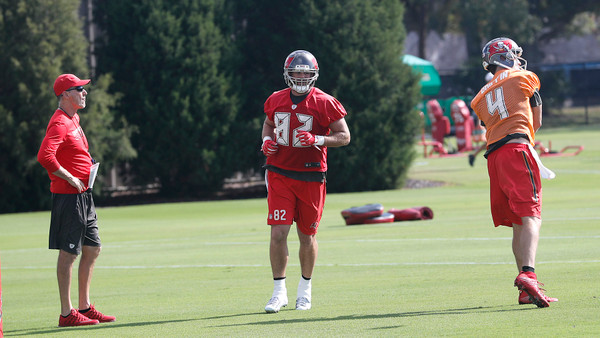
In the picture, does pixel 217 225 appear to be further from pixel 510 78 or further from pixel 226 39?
pixel 510 78

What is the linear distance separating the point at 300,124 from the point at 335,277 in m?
3.11

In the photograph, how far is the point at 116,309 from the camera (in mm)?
9789

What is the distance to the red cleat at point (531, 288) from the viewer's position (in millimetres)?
7555

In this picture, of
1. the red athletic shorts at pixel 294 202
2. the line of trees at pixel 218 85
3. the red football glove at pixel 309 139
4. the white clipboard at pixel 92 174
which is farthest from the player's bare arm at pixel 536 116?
the line of trees at pixel 218 85

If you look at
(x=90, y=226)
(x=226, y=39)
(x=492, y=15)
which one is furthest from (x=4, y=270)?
(x=492, y=15)

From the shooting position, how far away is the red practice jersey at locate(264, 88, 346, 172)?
8.80 metres

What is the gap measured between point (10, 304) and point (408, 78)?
2113 cm

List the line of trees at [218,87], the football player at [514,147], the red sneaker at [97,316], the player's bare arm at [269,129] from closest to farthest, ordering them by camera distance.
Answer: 1. the football player at [514,147]
2. the red sneaker at [97,316]
3. the player's bare arm at [269,129]
4. the line of trees at [218,87]

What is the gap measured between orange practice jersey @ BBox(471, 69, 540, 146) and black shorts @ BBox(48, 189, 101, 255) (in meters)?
3.50

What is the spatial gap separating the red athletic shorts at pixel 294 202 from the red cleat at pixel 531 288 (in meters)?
1.97

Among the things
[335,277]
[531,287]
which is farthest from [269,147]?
[335,277]

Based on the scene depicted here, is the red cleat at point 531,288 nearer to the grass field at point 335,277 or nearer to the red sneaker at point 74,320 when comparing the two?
the grass field at point 335,277

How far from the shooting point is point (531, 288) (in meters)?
7.56

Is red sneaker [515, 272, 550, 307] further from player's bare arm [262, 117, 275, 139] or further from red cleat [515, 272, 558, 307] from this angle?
player's bare arm [262, 117, 275, 139]
